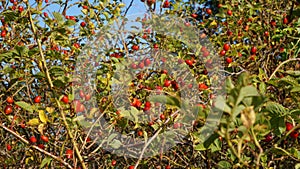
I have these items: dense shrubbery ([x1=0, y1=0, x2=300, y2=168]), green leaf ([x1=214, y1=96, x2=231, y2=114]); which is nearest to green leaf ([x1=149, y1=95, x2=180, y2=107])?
green leaf ([x1=214, y1=96, x2=231, y2=114])

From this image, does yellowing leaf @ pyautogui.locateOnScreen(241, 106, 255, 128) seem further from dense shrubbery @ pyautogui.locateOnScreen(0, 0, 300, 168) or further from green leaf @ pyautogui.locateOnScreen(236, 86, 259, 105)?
dense shrubbery @ pyautogui.locateOnScreen(0, 0, 300, 168)

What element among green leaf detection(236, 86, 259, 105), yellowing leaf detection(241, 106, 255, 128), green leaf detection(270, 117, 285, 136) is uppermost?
green leaf detection(236, 86, 259, 105)

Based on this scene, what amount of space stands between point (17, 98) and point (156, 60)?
2.94ft

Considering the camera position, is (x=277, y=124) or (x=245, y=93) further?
(x=277, y=124)

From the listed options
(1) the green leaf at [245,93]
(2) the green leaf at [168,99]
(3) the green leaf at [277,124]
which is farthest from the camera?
(3) the green leaf at [277,124]

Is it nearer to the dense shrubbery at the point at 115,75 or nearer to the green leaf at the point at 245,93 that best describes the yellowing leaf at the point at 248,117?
the green leaf at the point at 245,93

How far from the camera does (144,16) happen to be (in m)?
2.63

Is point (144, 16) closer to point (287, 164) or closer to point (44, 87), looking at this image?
point (44, 87)

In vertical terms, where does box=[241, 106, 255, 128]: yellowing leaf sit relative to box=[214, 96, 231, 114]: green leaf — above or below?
below

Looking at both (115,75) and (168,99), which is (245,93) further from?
(115,75)

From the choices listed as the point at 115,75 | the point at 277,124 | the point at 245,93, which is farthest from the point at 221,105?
the point at 115,75

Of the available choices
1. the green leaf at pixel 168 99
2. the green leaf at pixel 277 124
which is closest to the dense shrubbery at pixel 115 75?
the green leaf at pixel 277 124

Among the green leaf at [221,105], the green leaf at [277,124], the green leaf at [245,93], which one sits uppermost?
the green leaf at [245,93]

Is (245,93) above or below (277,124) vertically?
above
